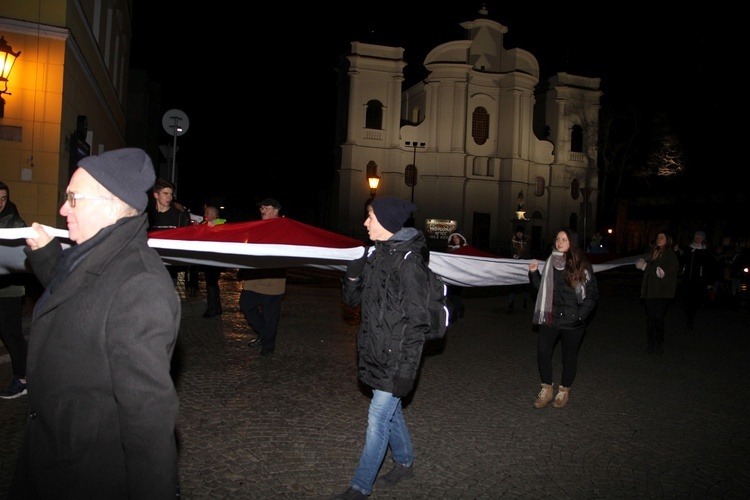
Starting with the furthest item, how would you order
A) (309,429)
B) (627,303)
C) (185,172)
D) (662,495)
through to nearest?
(185,172), (627,303), (309,429), (662,495)

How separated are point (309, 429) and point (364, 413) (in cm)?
76

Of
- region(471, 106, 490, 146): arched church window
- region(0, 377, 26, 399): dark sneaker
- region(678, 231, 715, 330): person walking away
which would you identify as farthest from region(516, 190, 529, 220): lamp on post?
region(0, 377, 26, 399): dark sneaker

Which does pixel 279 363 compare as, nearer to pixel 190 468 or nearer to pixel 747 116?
pixel 190 468

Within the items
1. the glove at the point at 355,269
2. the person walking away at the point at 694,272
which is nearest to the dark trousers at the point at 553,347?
the glove at the point at 355,269

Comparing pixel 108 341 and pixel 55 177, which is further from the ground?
pixel 55 177

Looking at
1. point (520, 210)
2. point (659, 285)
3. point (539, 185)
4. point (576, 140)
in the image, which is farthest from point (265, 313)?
point (576, 140)

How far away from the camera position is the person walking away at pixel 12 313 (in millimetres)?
5754

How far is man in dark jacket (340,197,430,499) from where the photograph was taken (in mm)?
4176

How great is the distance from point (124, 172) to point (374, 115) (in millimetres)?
53121

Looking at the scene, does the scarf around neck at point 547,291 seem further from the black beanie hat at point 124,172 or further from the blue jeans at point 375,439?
the black beanie hat at point 124,172

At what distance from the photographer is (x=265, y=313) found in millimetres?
8828

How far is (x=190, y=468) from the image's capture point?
15.6 ft

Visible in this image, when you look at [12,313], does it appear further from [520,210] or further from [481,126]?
[481,126]

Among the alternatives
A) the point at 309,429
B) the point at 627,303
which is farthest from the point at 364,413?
the point at 627,303
